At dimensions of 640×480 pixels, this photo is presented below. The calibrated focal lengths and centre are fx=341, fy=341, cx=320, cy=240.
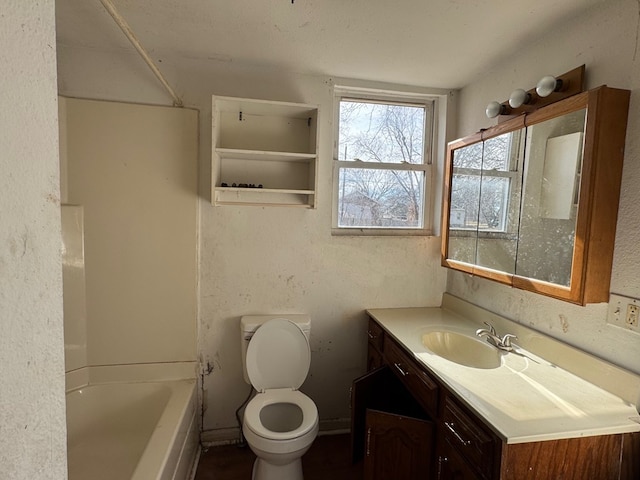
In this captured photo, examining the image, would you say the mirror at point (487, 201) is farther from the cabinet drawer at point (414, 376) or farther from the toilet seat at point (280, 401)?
the toilet seat at point (280, 401)

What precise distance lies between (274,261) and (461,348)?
118cm

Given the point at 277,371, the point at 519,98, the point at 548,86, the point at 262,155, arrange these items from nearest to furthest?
the point at 548,86 < the point at 519,98 < the point at 262,155 < the point at 277,371

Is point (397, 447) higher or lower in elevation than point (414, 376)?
lower

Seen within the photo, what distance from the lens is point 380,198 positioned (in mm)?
2279

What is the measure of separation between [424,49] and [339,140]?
70 centimetres

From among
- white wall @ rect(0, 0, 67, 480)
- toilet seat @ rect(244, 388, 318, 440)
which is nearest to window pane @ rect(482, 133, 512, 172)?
toilet seat @ rect(244, 388, 318, 440)

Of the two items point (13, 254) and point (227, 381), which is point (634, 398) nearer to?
point (13, 254)

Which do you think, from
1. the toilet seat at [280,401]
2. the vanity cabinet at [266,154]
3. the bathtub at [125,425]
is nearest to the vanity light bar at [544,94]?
the vanity cabinet at [266,154]

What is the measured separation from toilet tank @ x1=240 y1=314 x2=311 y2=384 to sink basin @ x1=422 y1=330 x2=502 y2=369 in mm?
691

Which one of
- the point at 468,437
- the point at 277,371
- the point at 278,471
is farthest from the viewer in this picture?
the point at 277,371

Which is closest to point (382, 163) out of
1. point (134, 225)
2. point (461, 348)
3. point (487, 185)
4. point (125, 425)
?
point (487, 185)

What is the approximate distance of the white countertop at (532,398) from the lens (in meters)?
1.06

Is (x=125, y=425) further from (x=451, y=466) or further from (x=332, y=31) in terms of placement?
(x=332, y=31)

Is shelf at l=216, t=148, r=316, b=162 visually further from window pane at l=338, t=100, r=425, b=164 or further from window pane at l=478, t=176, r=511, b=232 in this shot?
window pane at l=478, t=176, r=511, b=232
